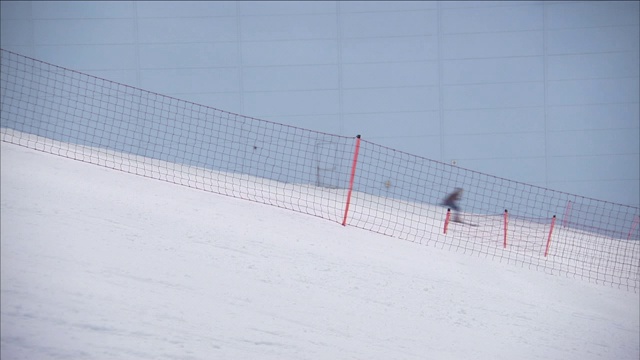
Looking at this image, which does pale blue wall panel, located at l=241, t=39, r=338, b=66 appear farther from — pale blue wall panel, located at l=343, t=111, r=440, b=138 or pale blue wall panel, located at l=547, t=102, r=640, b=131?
pale blue wall panel, located at l=547, t=102, r=640, b=131

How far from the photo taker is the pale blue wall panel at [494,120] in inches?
832

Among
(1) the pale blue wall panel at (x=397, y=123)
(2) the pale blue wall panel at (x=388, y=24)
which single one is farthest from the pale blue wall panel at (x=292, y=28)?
(1) the pale blue wall panel at (x=397, y=123)

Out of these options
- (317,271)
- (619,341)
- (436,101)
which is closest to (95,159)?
(317,271)

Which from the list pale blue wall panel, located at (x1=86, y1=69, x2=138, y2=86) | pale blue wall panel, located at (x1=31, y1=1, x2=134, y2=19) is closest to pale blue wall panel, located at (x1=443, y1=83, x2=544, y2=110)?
pale blue wall panel, located at (x1=86, y1=69, x2=138, y2=86)

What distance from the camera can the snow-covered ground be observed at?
5.79 m

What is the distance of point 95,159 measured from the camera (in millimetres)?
11234

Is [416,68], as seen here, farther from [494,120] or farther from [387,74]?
[494,120]

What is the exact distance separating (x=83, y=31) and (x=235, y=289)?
54.9ft

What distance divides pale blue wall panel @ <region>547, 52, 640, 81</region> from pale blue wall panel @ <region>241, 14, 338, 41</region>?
23.6 feet

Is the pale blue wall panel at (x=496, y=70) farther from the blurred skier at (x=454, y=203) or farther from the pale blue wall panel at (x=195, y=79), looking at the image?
the pale blue wall panel at (x=195, y=79)

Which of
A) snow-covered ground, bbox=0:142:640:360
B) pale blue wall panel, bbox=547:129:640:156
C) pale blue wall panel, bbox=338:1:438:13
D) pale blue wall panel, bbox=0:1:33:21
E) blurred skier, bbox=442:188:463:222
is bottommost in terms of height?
snow-covered ground, bbox=0:142:640:360

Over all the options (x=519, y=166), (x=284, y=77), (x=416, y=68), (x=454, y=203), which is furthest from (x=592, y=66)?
(x=284, y=77)

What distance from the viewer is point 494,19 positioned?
69.4ft

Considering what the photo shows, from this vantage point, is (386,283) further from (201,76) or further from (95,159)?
(201,76)
